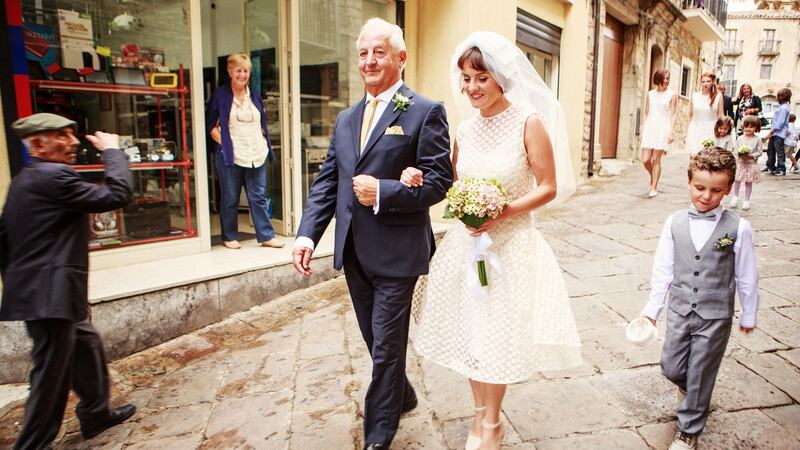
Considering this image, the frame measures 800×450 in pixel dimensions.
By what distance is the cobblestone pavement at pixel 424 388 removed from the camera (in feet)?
9.17

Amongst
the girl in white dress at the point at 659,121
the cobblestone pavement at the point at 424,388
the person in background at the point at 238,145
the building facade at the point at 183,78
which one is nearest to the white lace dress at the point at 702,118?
the girl in white dress at the point at 659,121

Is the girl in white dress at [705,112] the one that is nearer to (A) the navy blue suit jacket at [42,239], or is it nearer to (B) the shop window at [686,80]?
(A) the navy blue suit jacket at [42,239]

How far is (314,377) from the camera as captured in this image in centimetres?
357

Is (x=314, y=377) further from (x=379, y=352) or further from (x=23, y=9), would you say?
(x=23, y=9)

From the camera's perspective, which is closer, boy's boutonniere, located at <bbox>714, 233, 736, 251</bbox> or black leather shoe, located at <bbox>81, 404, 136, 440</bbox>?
boy's boutonniere, located at <bbox>714, 233, 736, 251</bbox>

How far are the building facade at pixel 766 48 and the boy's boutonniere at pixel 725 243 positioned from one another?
50.1 metres

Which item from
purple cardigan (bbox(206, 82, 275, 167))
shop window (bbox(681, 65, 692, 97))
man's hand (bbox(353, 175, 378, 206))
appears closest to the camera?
man's hand (bbox(353, 175, 378, 206))

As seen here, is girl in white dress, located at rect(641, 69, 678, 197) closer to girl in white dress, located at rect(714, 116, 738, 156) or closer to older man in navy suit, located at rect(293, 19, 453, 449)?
girl in white dress, located at rect(714, 116, 738, 156)

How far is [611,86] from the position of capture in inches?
534

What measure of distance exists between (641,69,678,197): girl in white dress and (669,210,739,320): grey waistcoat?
6.36m

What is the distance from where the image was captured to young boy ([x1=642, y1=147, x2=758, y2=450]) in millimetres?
2422

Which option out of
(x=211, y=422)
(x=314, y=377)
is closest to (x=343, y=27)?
(x=314, y=377)

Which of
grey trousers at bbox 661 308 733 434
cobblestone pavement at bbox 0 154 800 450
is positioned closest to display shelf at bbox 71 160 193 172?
cobblestone pavement at bbox 0 154 800 450

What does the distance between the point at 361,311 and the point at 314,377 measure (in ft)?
3.56
